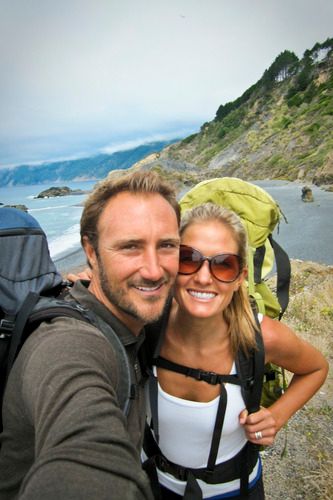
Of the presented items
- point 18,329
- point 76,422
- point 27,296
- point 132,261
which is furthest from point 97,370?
point 132,261

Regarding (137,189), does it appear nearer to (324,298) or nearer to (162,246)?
(162,246)

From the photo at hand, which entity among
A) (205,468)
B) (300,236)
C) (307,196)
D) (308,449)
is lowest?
(300,236)

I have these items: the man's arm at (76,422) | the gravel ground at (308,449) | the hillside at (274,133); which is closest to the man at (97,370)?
the man's arm at (76,422)

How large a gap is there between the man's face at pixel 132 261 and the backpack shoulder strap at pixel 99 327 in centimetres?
26

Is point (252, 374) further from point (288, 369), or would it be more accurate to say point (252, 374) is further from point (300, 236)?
point (300, 236)

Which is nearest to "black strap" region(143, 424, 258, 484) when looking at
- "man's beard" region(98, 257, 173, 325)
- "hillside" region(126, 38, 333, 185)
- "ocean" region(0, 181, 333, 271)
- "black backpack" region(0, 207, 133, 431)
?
"man's beard" region(98, 257, 173, 325)

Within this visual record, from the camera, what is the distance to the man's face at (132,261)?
60.6 inches

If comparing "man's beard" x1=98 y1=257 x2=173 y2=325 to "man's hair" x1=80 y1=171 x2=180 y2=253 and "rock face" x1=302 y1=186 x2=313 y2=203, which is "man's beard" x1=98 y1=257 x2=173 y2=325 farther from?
"rock face" x1=302 y1=186 x2=313 y2=203

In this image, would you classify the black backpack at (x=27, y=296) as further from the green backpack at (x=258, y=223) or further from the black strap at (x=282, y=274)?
the black strap at (x=282, y=274)

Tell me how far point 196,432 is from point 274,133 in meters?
62.7

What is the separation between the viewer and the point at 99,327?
1300 mm

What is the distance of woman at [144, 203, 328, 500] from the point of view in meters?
1.73

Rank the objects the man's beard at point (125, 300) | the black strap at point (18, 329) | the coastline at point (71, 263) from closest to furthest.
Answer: the black strap at point (18, 329), the man's beard at point (125, 300), the coastline at point (71, 263)

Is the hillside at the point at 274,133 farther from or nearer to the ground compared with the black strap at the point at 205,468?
farther from the ground
